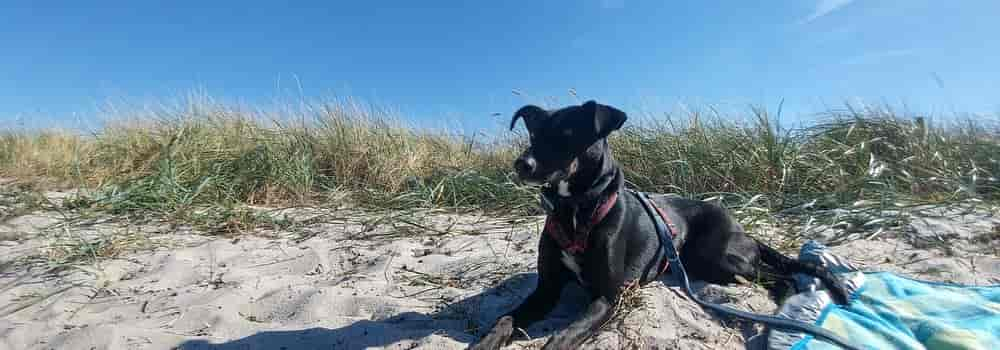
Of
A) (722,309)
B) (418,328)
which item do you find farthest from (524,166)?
(722,309)

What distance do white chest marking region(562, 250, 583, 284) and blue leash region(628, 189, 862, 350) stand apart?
0.57 metres

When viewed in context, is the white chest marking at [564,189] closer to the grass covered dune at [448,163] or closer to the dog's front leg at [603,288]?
the dog's front leg at [603,288]

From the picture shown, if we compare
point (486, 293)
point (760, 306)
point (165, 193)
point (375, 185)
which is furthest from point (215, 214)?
point (760, 306)

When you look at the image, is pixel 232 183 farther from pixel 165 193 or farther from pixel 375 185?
pixel 375 185

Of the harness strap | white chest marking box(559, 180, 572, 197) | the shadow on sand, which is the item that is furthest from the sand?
white chest marking box(559, 180, 572, 197)

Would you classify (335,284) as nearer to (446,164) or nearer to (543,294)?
(543,294)

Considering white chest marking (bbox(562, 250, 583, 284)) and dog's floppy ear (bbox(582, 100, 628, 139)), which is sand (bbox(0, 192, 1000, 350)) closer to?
white chest marking (bbox(562, 250, 583, 284))

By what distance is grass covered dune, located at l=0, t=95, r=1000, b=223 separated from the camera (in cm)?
494

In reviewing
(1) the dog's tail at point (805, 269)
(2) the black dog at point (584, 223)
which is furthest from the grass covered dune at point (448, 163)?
(2) the black dog at point (584, 223)

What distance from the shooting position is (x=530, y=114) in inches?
119

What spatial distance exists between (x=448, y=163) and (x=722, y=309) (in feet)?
14.5

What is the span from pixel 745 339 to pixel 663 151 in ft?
12.4

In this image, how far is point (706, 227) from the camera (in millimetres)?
→ 3283

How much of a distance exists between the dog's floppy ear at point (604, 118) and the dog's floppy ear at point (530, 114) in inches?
12.7
